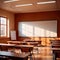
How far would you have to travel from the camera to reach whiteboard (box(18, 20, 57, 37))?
40.5 ft

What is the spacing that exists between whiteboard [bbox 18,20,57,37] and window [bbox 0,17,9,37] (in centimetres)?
161

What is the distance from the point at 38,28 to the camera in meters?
12.9

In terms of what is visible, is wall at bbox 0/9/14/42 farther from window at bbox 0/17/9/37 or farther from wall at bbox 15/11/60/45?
wall at bbox 15/11/60/45

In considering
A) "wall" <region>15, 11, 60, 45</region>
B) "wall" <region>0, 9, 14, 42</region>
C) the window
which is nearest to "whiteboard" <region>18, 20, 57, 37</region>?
"wall" <region>15, 11, 60, 45</region>

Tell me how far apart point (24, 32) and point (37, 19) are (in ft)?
6.64

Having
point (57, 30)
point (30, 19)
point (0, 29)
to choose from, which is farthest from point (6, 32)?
point (57, 30)

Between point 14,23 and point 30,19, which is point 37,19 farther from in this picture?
point 14,23

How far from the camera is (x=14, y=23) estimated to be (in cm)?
1377

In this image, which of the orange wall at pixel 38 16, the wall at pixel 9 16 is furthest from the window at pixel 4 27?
the orange wall at pixel 38 16

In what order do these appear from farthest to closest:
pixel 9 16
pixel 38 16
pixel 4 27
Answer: pixel 38 16 → pixel 9 16 → pixel 4 27

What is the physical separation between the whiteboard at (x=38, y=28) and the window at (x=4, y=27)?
1608 millimetres

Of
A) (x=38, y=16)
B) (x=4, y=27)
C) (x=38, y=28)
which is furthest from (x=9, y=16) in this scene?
(x=38, y=28)

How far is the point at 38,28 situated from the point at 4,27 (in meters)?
3.49

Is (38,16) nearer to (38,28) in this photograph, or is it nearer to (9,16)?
(38,28)
